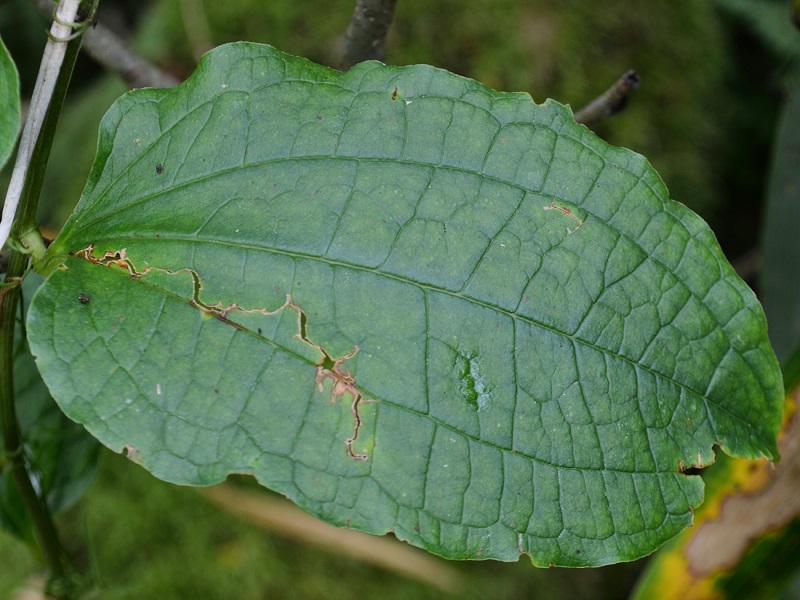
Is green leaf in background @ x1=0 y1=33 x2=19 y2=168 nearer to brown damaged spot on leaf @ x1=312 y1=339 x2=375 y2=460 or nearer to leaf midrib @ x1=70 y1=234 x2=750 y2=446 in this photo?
leaf midrib @ x1=70 y1=234 x2=750 y2=446

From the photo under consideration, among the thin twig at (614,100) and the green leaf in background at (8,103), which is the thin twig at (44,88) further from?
the thin twig at (614,100)

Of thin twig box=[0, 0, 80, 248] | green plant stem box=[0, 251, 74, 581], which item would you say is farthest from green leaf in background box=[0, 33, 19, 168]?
green plant stem box=[0, 251, 74, 581]

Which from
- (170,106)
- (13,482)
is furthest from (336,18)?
(13,482)

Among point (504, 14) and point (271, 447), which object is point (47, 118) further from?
→ point (504, 14)

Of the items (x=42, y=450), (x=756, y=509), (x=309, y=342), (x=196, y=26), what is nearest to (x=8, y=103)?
(x=309, y=342)

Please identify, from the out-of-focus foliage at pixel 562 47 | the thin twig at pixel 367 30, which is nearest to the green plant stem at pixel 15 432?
the thin twig at pixel 367 30

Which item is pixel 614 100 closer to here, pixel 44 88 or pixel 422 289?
pixel 422 289

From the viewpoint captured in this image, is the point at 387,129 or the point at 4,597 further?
the point at 4,597
